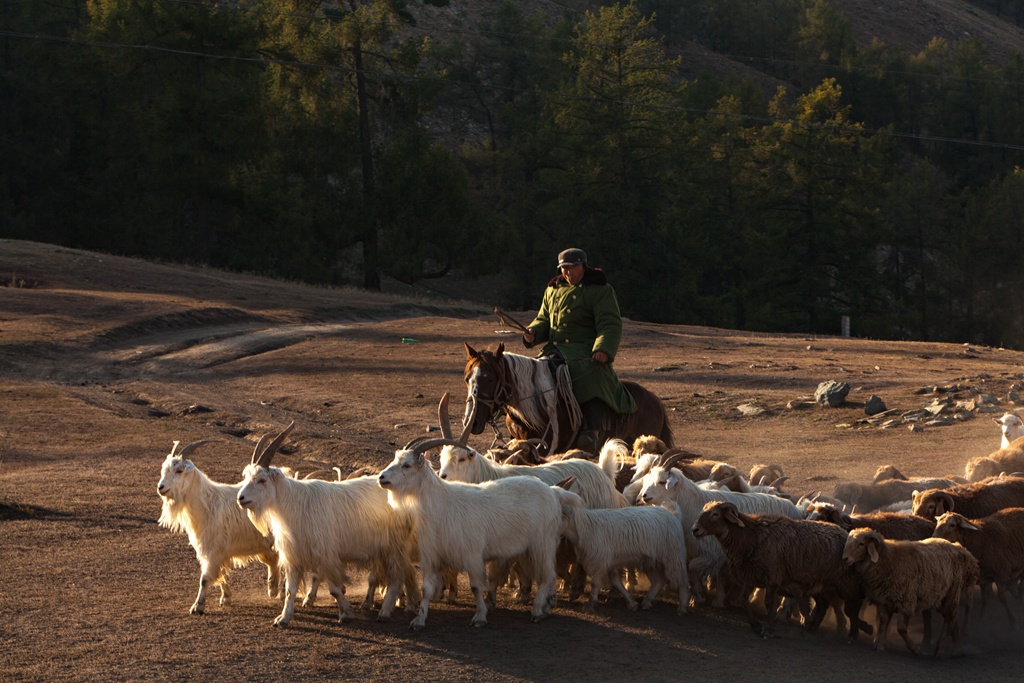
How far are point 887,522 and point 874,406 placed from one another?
9.95 m

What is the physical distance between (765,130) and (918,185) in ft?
23.2

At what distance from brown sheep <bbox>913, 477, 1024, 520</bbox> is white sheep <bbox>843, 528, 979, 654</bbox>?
1.11m

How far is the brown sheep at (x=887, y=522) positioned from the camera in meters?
9.58

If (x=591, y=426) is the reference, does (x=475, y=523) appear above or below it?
below

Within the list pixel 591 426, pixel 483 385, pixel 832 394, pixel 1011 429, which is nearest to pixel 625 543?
pixel 483 385

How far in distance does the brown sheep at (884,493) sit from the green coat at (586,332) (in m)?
2.32

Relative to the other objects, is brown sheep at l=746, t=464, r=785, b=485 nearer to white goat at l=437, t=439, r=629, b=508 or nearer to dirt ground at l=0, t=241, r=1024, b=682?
dirt ground at l=0, t=241, r=1024, b=682

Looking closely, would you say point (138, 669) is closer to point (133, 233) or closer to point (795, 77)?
point (133, 233)

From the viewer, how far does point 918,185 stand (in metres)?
54.1

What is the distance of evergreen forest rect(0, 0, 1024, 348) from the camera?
4394 cm

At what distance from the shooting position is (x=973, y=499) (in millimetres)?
10438

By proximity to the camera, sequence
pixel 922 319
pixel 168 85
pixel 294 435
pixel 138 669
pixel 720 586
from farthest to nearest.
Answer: pixel 922 319
pixel 168 85
pixel 294 435
pixel 720 586
pixel 138 669

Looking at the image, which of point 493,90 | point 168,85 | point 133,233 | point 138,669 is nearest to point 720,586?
point 138,669

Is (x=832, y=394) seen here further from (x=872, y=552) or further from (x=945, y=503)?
(x=872, y=552)
